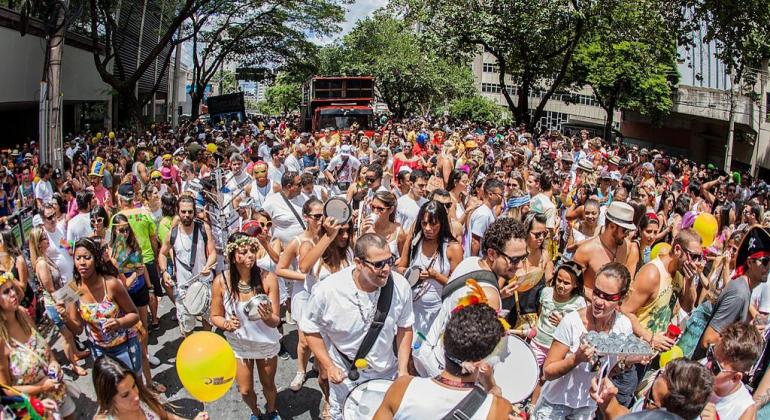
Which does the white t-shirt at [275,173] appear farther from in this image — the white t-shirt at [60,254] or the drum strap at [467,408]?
the drum strap at [467,408]

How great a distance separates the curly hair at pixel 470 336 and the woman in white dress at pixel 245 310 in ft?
7.07

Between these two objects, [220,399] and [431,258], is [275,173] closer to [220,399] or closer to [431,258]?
[220,399]

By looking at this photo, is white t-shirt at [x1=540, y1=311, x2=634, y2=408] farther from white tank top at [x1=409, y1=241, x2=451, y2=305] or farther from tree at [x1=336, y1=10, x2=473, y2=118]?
tree at [x1=336, y1=10, x2=473, y2=118]

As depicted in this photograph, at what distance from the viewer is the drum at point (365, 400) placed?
356 cm

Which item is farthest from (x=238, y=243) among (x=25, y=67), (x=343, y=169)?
(x=25, y=67)

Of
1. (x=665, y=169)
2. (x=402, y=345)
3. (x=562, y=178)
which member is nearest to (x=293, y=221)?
(x=402, y=345)

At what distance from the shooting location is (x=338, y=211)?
5.14 metres

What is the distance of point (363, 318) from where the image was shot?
410 cm

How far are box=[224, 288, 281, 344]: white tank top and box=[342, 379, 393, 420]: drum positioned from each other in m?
→ 1.36

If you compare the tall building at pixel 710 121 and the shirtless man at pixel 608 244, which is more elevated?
the tall building at pixel 710 121

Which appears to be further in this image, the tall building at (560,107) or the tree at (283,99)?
the tree at (283,99)

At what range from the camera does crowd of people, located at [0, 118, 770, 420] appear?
3379 mm

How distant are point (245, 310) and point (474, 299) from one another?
6.78 feet

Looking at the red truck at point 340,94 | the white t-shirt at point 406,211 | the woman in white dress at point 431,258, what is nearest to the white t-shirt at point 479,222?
the white t-shirt at point 406,211
